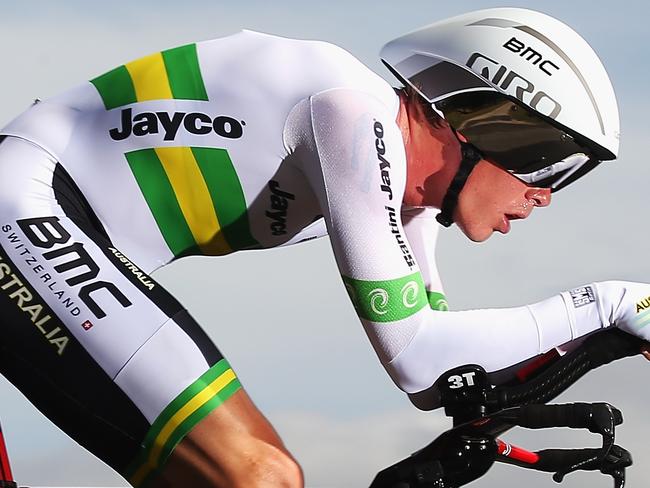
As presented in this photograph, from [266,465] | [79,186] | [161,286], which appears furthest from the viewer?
[79,186]

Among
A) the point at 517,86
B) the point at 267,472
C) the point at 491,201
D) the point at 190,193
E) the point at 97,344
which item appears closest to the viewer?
the point at 267,472

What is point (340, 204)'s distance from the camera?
313cm

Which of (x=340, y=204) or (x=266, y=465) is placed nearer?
(x=266, y=465)

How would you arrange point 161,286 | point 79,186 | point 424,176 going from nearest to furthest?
point 161,286
point 79,186
point 424,176

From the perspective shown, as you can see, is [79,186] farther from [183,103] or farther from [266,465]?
[266,465]

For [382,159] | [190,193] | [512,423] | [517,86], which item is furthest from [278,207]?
[512,423]

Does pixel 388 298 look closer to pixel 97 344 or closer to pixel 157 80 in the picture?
pixel 97 344

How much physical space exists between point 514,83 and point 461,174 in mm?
282

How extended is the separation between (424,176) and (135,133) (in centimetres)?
78

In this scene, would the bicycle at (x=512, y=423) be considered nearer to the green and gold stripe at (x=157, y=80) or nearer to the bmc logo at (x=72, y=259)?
the bmc logo at (x=72, y=259)

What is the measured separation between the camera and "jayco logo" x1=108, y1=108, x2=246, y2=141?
10.7 feet

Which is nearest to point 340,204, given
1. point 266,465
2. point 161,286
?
point 161,286

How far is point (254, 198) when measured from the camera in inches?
132

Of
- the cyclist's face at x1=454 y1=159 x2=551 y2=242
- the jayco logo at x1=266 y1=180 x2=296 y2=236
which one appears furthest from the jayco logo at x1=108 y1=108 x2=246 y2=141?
the cyclist's face at x1=454 y1=159 x2=551 y2=242
